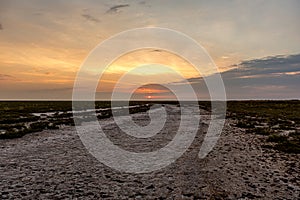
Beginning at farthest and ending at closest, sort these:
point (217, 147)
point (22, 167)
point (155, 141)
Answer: point (155, 141), point (217, 147), point (22, 167)

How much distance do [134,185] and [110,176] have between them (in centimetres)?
179

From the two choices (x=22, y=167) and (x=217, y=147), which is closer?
(x=22, y=167)

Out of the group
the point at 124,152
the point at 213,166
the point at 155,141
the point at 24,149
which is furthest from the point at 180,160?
the point at 24,149

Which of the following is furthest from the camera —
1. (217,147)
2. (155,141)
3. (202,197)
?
(155,141)

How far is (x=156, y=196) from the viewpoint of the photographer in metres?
10.1

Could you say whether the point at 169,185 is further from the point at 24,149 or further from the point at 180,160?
the point at 24,149

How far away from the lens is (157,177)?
1252cm

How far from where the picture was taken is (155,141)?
23.2 metres

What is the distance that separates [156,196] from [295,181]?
6607 millimetres

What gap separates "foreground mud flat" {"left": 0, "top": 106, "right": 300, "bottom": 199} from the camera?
409 inches

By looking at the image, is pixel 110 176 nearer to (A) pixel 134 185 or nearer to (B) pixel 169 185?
(A) pixel 134 185

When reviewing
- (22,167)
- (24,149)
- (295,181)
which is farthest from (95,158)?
(295,181)

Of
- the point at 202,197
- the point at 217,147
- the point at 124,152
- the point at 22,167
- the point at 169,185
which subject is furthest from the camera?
the point at 217,147

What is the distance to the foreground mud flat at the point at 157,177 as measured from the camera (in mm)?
10398
